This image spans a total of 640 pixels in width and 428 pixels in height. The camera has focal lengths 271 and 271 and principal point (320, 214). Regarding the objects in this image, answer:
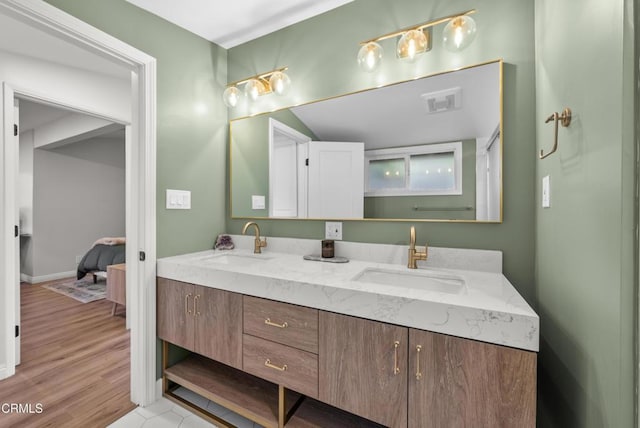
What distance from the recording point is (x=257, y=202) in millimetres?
1981

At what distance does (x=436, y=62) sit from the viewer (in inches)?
54.9

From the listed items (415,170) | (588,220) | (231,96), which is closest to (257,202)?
(231,96)

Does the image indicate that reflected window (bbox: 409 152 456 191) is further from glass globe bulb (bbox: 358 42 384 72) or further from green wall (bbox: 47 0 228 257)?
green wall (bbox: 47 0 228 257)

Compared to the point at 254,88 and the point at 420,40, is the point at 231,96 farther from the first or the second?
the point at 420,40

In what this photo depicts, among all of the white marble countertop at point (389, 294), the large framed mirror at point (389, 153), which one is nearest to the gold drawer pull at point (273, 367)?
the white marble countertop at point (389, 294)

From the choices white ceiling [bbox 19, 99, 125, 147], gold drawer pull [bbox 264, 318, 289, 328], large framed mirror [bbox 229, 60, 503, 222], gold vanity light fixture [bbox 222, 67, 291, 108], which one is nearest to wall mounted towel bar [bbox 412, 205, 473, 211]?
large framed mirror [bbox 229, 60, 503, 222]

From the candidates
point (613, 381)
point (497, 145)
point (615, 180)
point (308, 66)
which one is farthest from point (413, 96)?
point (613, 381)

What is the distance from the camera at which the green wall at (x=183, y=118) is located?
155 cm

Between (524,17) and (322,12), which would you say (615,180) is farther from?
(322,12)

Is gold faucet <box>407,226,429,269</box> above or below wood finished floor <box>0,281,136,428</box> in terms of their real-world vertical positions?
above

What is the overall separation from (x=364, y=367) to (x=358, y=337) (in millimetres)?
110

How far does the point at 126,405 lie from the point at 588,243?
7.50ft

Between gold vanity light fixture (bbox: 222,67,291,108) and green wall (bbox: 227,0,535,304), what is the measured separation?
62 mm

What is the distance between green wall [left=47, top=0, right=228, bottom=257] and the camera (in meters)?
1.55
